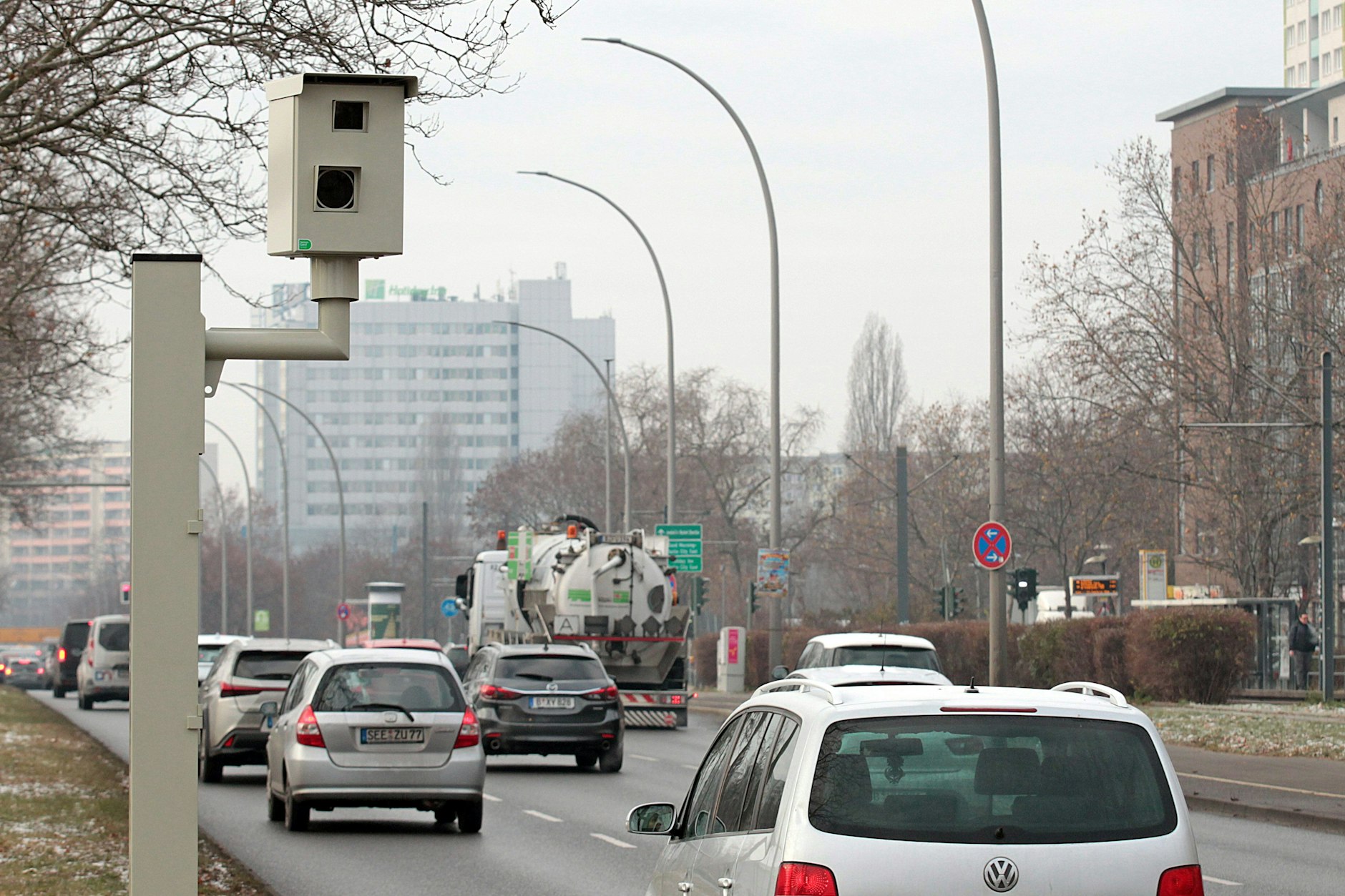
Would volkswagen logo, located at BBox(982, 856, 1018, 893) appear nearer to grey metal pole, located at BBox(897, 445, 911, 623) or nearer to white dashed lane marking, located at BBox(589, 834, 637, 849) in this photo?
white dashed lane marking, located at BBox(589, 834, 637, 849)

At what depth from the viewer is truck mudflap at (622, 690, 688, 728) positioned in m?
32.6

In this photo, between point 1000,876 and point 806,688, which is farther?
point 806,688

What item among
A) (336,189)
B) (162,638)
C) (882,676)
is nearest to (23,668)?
(882,676)

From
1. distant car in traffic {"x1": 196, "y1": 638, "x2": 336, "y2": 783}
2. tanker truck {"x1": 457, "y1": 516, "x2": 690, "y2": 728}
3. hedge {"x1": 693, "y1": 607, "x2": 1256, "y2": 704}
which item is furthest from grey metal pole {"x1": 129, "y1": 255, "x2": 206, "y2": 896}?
hedge {"x1": 693, "y1": 607, "x2": 1256, "y2": 704}

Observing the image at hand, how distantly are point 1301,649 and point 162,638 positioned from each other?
117ft

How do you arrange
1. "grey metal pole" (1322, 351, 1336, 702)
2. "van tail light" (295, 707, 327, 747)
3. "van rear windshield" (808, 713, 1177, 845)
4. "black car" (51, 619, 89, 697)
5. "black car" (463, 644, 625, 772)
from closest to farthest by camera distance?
"van rear windshield" (808, 713, 1177, 845) < "van tail light" (295, 707, 327, 747) < "black car" (463, 644, 625, 772) < "grey metal pole" (1322, 351, 1336, 702) < "black car" (51, 619, 89, 697)

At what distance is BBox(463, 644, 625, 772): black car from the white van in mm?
21135

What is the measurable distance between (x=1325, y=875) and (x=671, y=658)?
20.3 metres

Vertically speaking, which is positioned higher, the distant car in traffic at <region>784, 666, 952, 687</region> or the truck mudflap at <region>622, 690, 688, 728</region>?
the distant car in traffic at <region>784, 666, 952, 687</region>

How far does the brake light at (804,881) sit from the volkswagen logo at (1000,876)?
431mm

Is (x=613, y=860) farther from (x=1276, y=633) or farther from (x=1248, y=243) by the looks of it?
(x=1248, y=243)

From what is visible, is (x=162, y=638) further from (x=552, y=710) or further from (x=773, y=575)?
(x=773, y=575)

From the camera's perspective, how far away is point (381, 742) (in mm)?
15773

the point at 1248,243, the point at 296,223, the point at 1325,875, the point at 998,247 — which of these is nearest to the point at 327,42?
the point at 296,223
